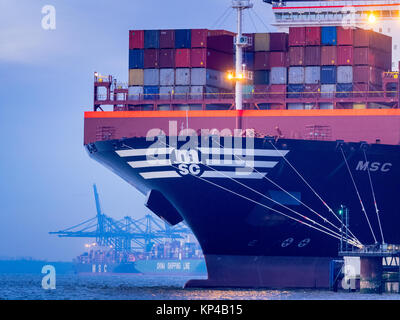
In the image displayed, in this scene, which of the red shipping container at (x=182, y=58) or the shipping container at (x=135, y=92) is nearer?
the red shipping container at (x=182, y=58)

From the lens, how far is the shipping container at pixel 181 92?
47053 millimetres

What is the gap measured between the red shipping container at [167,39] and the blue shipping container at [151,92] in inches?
77.9

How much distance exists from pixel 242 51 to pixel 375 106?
670 cm

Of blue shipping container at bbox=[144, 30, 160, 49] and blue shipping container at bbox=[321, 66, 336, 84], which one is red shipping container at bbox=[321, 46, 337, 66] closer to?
blue shipping container at bbox=[321, 66, 336, 84]

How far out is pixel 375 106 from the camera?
4716cm

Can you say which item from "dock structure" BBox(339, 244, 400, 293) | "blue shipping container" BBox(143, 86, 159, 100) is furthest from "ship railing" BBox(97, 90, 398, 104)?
"dock structure" BBox(339, 244, 400, 293)

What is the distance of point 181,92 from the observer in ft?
155

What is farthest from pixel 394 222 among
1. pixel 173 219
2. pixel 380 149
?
pixel 173 219

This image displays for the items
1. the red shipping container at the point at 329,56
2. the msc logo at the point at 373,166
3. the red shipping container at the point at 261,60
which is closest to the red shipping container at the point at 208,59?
the red shipping container at the point at 261,60

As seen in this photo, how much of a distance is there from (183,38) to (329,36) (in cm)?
677

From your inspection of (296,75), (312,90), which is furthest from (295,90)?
→ (312,90)

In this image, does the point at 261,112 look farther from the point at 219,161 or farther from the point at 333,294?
the point at 333,294

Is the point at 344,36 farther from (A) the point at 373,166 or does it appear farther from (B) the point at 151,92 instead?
(B) the point at 151,92

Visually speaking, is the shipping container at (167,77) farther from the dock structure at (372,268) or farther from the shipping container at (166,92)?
the dock structure at (372,268)
